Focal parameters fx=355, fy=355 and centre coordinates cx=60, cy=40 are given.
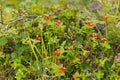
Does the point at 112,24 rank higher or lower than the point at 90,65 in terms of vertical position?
higher

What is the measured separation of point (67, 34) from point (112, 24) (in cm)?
37

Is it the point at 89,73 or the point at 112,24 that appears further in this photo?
the point at 112,24

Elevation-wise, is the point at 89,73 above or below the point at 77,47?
below

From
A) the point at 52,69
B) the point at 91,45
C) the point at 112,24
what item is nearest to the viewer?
the point at 52,69

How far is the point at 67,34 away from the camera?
2.79m

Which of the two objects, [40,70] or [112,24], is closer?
[40,70]

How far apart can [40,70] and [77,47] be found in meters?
0.32

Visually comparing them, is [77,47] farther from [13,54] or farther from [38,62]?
[13,54]

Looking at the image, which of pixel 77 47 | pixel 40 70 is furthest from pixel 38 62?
pixel 77 47

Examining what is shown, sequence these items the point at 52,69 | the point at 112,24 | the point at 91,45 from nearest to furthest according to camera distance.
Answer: the point at 52,69
the point at 91,45
the point at 112,24

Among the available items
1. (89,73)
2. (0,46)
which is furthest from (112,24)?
(0,46)

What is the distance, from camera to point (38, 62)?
→ 8.38 feet

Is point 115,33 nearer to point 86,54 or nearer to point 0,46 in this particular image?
point 86,54

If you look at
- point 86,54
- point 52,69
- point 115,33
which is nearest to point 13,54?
point 52,69
